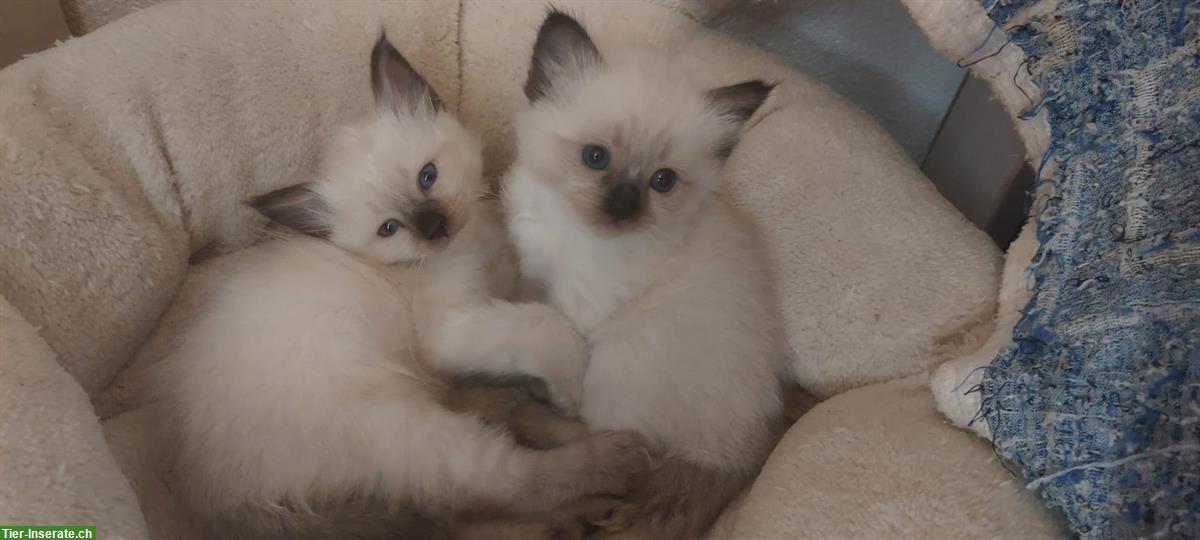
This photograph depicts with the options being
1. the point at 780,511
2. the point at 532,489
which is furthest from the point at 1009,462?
the point at 532,489

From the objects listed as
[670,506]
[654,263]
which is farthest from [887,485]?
[654,263]

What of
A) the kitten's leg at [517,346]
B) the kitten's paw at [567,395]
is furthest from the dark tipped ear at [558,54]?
the kitten's paw at [567,395]

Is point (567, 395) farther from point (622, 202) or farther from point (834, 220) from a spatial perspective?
point (834, 220)

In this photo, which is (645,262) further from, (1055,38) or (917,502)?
(1055,38)

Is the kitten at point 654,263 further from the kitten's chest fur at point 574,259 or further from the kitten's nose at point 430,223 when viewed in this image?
the kitten's nose at point 430,223

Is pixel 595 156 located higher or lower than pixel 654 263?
higher

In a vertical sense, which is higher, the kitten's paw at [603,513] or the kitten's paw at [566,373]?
the kitten's paw at [566,373]
